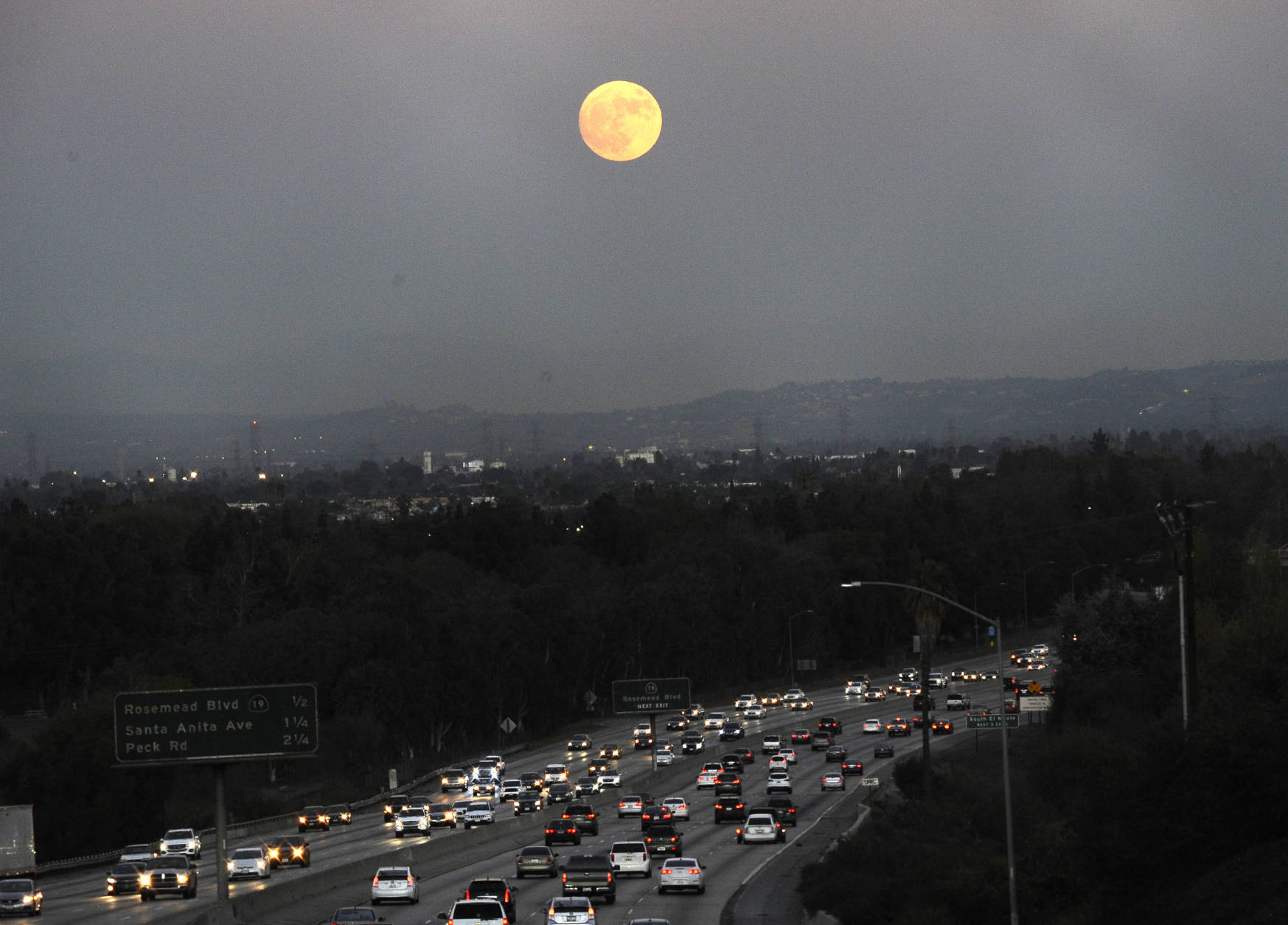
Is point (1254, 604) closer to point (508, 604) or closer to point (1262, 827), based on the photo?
point (1262, 827)

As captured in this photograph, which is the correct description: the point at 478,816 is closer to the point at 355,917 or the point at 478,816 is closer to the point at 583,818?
the point at 583,818

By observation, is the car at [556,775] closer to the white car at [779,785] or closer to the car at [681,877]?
the white car at [779,785]

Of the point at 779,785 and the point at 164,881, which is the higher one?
the point at 164,881

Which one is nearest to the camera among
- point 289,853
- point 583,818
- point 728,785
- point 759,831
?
point 289,853

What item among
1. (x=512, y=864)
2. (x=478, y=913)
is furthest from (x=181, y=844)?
(x=478, y=913)

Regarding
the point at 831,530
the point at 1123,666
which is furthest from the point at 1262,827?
the point at 831,530
